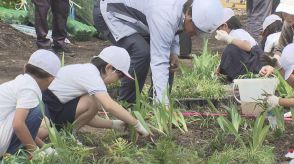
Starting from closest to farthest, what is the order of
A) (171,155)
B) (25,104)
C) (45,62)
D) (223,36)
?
(171,155), (25,104), (45,62), (223,36)

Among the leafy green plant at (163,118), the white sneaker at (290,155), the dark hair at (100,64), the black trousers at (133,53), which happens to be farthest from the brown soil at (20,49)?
the white sneaker at (290,155)

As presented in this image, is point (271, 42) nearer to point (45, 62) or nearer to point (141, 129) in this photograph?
point (141, 129)

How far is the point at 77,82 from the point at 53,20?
4.27 metres

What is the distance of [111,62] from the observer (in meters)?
4.64

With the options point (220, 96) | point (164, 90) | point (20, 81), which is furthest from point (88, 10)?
point (20, 81)

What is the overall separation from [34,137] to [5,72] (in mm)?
3362

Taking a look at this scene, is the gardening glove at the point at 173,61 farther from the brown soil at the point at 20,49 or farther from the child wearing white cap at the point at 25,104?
the brown soil at the point at 20,49

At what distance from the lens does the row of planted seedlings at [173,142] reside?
13.1 ft

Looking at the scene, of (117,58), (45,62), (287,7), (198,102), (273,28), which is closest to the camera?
(45,62)

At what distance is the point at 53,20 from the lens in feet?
28.9

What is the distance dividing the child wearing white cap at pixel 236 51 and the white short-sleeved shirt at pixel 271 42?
268 millimetres

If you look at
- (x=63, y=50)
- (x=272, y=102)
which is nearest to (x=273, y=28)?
(x=272, y=102)

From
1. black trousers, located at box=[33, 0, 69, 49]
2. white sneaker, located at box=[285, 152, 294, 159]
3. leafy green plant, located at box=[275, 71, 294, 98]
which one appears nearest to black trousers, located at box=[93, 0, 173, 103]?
leafy green plant, located at box=[275, 71, 294, 98]

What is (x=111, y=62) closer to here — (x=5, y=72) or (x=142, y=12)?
(x=142, y=12)
